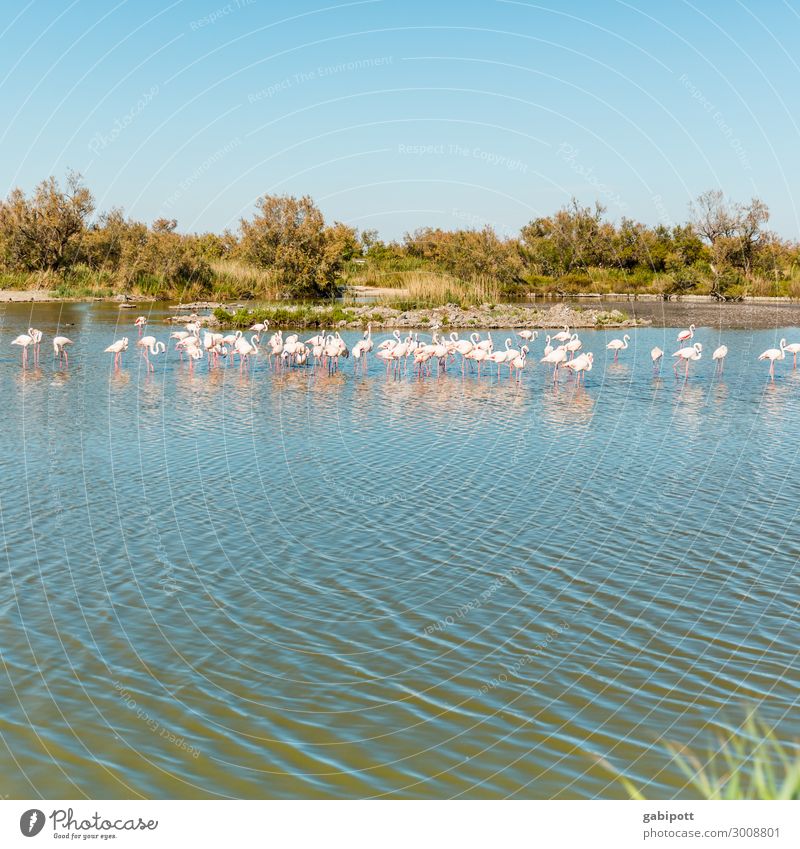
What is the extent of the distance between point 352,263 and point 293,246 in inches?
597

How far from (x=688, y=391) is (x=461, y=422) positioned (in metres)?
9.13

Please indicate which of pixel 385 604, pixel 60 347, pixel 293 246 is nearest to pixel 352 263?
pixel 293 246

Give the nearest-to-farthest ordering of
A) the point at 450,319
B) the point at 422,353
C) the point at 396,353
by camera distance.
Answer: the point at 422,353
the point at 396,353
the point at 450,319

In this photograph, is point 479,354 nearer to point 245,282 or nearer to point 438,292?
point 438,292

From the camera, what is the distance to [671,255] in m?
84.4

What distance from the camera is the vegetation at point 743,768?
6.61 meters

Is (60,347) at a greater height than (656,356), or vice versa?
(60,347)

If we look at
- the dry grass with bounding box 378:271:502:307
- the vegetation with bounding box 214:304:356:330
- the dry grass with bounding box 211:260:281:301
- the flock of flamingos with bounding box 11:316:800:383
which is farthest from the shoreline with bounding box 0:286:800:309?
the flock of flamingos with bounding box 11:316:800:383

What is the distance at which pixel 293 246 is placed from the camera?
67.2 metres

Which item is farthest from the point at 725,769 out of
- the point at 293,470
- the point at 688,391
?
the point at 688,391

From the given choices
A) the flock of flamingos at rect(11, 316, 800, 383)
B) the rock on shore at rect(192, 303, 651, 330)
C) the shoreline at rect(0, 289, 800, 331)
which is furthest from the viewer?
the rock on shore at rect(192, 303, 651, 330)

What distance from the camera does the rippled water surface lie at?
23.5 feet

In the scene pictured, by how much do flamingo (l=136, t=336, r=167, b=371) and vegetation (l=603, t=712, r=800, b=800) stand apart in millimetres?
25297

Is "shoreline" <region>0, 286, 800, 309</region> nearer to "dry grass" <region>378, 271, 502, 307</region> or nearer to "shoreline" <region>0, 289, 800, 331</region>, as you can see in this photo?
"shoreline" <region>0, 289, 800, 331</region>
